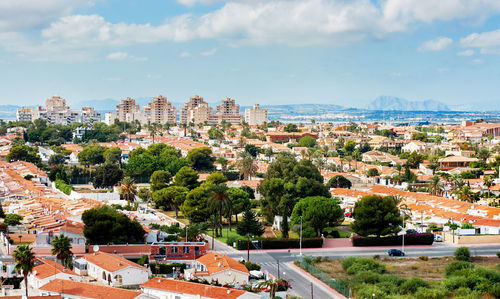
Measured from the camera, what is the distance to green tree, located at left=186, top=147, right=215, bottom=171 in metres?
112

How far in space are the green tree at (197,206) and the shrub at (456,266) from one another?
2346 centimetres

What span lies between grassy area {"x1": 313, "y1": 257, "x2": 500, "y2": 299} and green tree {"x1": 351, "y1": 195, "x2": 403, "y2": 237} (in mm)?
5634

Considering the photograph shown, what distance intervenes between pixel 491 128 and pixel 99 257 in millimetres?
169245

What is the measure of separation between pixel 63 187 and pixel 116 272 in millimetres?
49092

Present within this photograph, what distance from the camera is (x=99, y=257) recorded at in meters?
43.9

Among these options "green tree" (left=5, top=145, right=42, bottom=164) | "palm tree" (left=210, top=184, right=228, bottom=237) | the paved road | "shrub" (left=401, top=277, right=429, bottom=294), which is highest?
"palm tree" (left=210, top=184, right=228, bottom=237)

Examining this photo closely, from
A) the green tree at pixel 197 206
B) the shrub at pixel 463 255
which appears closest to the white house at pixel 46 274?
the green tree at pixel 197 206

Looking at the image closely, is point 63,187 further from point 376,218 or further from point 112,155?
point 376,218

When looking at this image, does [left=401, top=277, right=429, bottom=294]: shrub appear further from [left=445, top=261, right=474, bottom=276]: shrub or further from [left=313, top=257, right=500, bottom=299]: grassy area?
[left=445, top=261, right=474, bottom=276]: shrub

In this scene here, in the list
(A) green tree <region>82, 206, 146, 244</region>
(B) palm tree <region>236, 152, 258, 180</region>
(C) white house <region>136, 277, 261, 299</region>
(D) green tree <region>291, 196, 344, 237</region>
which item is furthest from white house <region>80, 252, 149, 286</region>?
(B) palm tree <region>236, 152, 258, 180</region>

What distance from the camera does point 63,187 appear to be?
8694cm

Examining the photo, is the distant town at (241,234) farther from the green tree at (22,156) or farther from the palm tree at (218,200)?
the green tree at (22,156)

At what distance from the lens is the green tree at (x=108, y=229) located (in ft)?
164

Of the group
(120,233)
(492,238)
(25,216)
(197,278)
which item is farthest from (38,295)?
(492,238)
